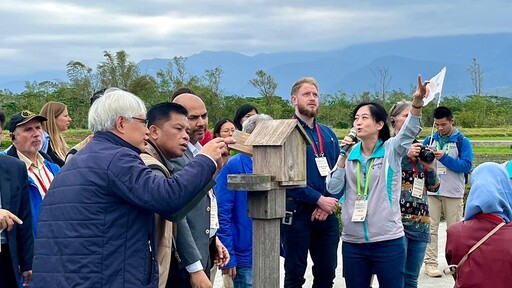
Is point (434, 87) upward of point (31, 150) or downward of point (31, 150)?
upward

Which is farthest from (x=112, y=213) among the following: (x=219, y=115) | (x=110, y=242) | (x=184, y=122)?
(x=219, y=115)

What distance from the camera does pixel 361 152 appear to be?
16.0ft

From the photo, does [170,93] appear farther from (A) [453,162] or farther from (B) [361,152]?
(B) [361,152]

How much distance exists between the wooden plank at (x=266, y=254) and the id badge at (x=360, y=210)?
3.93 ft

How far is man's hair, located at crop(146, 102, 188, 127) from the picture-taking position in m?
3.46

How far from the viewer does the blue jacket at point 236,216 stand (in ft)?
16.0

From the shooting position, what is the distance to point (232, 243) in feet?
16.0

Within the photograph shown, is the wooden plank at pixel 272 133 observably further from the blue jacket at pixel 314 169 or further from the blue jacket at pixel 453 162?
the blue jacket at pixel 453 162

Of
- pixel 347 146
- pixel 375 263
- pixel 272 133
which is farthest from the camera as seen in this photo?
pixel 347 146

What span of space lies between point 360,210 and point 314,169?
70 centimetres

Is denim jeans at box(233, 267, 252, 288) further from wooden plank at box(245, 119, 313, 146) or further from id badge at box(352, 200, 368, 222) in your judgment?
wooden plank at box(245, 119, 313, 146)

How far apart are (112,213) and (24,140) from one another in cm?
212

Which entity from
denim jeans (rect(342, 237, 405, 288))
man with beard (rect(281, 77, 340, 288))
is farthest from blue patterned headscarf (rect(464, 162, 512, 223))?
man with beard (rect(281, 77, 340, 288))

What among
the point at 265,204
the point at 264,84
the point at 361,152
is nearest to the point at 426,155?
the point at 361,152
